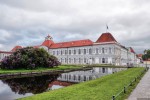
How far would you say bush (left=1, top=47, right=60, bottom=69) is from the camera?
36.8m

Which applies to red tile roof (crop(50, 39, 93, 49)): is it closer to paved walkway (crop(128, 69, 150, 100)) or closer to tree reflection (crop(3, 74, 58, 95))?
tree reflection (crop(3, 74, 58, 95))

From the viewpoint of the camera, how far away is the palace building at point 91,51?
206 feet

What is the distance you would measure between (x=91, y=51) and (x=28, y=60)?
33838 millimetres

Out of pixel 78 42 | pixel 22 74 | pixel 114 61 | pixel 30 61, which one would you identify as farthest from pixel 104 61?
pixel 22 74

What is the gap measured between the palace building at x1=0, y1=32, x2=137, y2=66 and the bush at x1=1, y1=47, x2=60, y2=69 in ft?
82.0

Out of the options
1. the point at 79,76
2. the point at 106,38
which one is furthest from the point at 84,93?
the point at 106,38

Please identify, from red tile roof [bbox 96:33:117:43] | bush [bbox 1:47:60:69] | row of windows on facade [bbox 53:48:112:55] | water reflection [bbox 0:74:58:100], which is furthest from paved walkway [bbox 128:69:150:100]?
red tile roof [bbox 96:33:117:43]

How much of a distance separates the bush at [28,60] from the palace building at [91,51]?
25.0 meters

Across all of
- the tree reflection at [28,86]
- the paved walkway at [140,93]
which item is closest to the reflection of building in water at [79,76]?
the tree reflection at [28,86]

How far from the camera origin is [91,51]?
67.8 m

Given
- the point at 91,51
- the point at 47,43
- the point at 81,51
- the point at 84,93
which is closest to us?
the point at 84,93

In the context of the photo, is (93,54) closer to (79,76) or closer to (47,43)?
(47,43)

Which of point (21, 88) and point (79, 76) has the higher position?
point (79, 76)

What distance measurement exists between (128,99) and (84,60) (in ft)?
195
